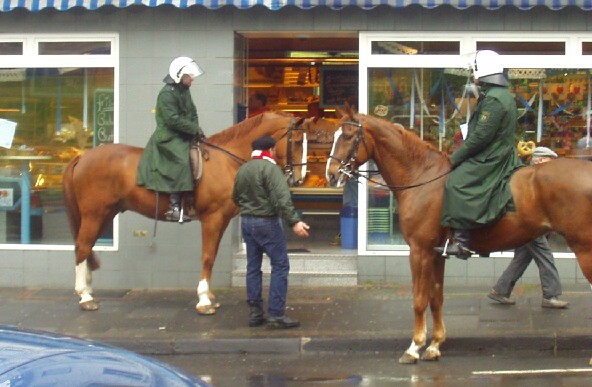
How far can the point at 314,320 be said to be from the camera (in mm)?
11312

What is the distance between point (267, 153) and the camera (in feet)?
35.5

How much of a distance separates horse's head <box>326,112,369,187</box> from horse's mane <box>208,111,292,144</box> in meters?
1.88

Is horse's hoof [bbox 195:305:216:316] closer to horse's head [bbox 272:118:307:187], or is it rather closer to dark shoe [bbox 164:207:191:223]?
dark shoe [bbox 164:207:191:223]

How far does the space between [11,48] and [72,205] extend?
8.44ft

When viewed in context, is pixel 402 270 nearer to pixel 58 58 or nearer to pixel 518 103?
pixel 518 103

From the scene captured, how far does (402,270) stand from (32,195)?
4818 mm

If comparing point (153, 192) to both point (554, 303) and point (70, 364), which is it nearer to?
point (554, 303)

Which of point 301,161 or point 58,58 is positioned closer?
point 301,161

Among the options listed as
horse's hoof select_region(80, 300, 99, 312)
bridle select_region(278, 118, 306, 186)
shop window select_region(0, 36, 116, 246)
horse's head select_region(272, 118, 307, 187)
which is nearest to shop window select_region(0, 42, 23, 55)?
shop window select_region(0, 36, 116, 246)

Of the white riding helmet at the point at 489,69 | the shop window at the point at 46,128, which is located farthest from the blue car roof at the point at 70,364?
the shop window at the point at 46,128

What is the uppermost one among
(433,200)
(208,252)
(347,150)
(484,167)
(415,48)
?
(415,48)

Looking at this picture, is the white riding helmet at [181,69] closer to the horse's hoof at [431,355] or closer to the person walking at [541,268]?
the person walking at [541,268]

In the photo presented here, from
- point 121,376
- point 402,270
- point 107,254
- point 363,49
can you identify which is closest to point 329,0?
point 363,49

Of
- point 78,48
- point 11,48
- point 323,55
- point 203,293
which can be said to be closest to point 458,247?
point 203,293
